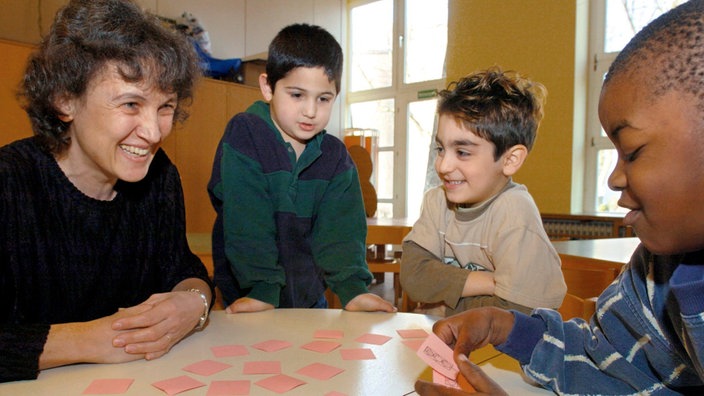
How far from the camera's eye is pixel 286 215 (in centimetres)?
168

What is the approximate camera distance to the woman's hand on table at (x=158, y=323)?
0.96 meters

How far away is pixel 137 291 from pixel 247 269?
0.32m

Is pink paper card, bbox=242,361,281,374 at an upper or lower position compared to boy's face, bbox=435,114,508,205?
lower

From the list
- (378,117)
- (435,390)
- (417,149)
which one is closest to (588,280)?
(435,390)

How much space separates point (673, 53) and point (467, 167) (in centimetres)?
94

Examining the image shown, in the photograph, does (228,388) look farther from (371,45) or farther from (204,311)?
(371,45)

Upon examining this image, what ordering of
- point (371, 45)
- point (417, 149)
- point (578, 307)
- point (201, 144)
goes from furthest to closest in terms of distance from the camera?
1. point (371, 45)
2. point (417, 149)
3. point (201, 144)
4. point (578, 307)

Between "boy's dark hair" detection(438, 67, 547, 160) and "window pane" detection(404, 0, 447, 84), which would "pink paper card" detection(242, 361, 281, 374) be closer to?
"boy's dark hair" detection(438, 67, 547, 160)

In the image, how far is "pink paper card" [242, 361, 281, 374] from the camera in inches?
35.5

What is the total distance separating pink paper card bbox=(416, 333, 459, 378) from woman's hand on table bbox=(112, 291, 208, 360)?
53 cm

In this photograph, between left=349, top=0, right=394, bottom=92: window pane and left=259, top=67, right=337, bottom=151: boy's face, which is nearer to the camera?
left=259, top=67, right=337, bottom=151: boy's face

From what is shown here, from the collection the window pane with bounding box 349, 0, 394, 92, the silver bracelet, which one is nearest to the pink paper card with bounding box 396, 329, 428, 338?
the silver bracelet

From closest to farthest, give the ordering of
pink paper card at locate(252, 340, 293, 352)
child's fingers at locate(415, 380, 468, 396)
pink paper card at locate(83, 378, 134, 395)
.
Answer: child's fingers at locate(415, 380, 468, 396) → pink paper card at locate(83, 378, 134, 395) → pink paper card at locate(252, 340, 293, 352)

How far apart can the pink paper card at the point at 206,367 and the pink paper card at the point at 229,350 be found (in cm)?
5
